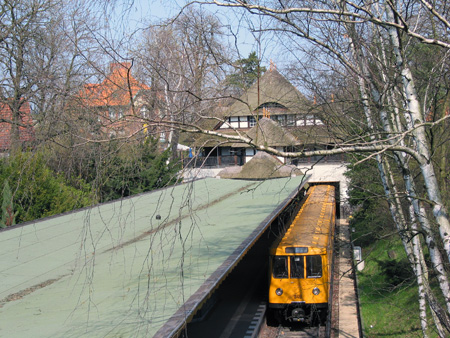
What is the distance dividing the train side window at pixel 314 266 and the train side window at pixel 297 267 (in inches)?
5.4

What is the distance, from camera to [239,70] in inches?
162

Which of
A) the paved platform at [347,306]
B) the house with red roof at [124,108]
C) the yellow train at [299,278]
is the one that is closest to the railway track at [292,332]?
the yellow train at [299,278]

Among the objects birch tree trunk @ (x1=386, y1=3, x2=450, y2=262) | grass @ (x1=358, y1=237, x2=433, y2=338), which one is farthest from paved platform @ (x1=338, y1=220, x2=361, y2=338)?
birch tree trunk @ (x1=386, y1=3, x2=450, y2=262)

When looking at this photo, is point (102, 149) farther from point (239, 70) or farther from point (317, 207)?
point (317, 207)

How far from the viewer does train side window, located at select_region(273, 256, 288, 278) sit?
1462cm

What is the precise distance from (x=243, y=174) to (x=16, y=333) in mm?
19898

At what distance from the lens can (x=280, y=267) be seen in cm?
1471

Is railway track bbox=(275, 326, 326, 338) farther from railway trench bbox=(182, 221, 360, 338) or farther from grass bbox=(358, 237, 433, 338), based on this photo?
grass bbox=(358, 237, 433, 338)

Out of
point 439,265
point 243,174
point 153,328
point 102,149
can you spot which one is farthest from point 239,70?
point 243,174

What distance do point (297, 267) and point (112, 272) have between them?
7336 millimetres

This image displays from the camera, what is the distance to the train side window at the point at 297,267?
14.5 meters

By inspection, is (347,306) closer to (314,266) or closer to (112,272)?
(314,266)

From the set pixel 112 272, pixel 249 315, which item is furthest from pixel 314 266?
pixel 112 272

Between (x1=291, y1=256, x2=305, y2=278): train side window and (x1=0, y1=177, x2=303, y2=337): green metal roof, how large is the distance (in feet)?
4.90
